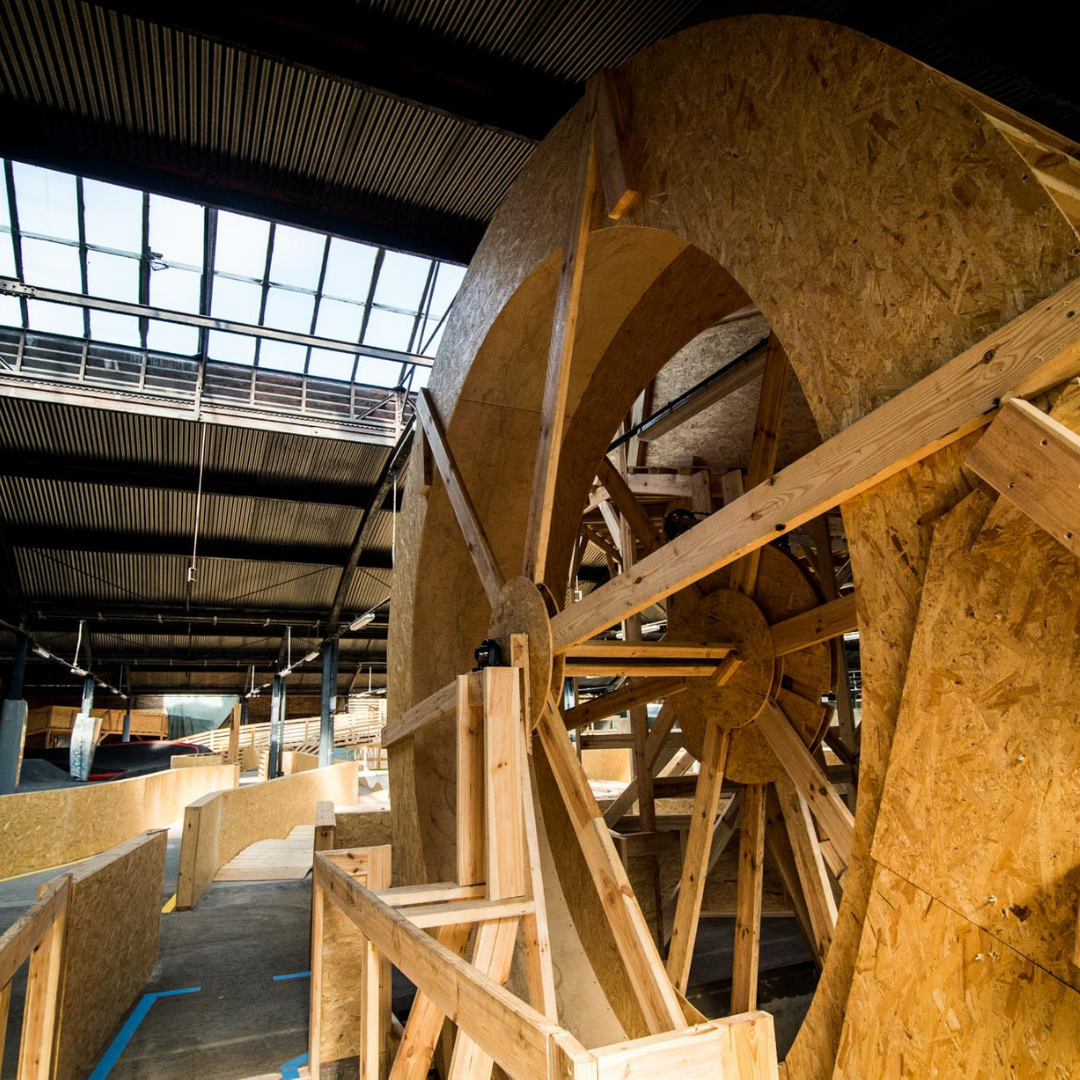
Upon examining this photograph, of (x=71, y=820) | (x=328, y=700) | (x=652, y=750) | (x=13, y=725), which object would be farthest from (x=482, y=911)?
(x=328, y=700)

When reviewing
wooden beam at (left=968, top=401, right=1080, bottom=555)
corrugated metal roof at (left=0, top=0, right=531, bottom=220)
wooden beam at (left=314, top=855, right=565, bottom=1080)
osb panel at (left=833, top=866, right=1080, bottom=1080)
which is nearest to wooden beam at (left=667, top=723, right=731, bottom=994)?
wooden beam at (left=314, top=855, right=565, bottom=1080)

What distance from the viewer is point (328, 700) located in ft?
78.2

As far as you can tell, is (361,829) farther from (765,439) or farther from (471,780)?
(765,439)

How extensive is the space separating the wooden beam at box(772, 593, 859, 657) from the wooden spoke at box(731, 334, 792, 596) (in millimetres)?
403

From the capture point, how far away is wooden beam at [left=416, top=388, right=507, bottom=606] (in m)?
4.59

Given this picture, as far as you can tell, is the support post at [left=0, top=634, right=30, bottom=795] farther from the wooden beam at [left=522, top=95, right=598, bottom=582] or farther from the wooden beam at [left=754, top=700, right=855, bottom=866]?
the wooden beam at [left=754, top=700, right=855, bottom=866]

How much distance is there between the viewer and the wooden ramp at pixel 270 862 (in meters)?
11.2

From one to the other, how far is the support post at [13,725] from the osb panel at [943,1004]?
72.6ft

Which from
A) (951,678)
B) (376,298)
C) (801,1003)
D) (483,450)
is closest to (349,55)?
(483,450)

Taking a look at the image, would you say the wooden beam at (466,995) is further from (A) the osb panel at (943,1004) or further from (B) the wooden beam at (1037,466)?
(B) the wooden beam at (1037,466)

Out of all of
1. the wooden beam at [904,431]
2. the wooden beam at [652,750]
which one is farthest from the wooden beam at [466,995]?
the wooden beam at [652,750]

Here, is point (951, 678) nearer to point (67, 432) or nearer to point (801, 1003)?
point (801, 1003)

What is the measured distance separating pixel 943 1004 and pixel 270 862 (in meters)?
12.4

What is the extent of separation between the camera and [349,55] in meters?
4.61
